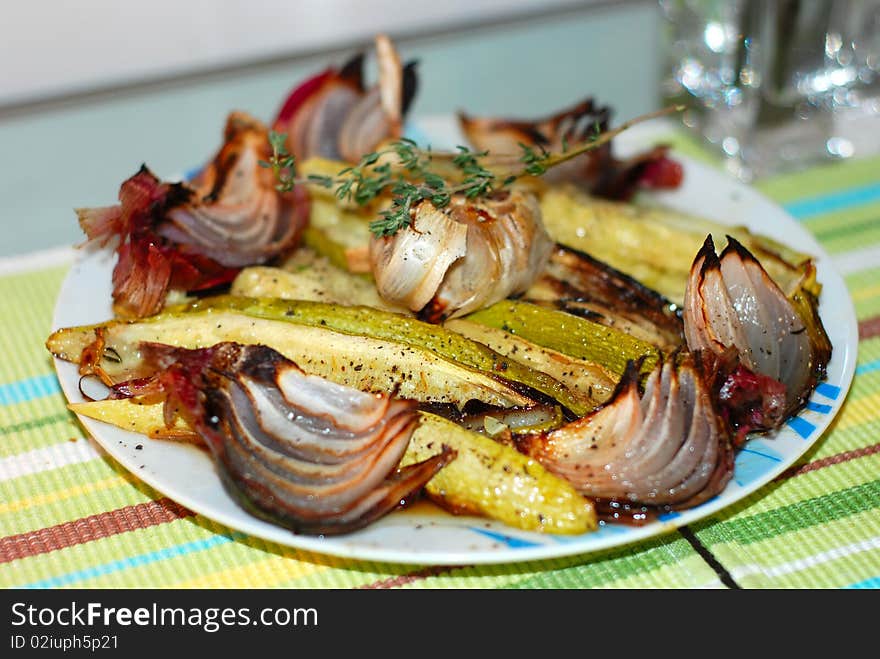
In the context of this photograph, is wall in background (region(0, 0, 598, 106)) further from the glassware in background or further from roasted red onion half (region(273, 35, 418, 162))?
roasted red onion half (region(273, 35, 418, 162))

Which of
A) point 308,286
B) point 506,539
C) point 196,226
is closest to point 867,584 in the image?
point 506,539

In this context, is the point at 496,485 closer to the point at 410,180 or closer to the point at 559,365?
the point at 559,365

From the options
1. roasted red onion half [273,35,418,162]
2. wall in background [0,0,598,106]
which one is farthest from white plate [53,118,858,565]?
wall in background [0,0,598,106]

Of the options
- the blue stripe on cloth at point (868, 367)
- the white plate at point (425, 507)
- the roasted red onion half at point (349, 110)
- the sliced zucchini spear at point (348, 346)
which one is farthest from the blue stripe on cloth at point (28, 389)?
the blue stripe on cloth at point (868, 367)

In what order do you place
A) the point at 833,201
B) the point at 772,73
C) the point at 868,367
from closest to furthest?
the point at 868,367, the point at 833,201, the point at 772,73

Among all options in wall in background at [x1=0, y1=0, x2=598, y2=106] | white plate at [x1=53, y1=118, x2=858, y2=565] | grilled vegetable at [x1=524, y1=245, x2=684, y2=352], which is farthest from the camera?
wall in background at [x1=0, y1=0, x2=598, y2=106]

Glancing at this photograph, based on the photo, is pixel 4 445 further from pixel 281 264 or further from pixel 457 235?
pixel 457 235
